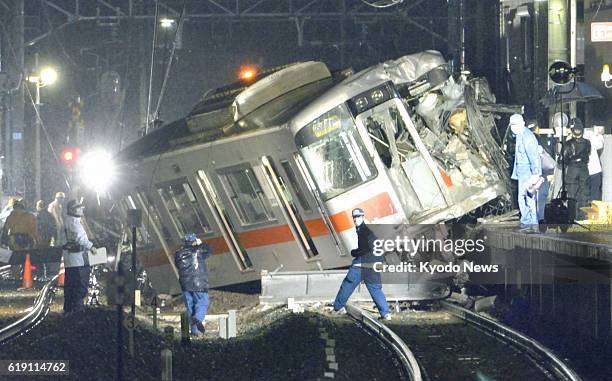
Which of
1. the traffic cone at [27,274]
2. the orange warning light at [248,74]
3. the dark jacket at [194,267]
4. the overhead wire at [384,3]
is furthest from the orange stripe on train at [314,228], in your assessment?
the traffic cone at [27,274]

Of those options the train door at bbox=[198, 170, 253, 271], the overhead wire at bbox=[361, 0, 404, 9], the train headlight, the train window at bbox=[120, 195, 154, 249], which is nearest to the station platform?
the train headlight

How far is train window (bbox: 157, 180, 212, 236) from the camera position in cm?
1911

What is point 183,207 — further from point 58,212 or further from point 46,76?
point 46,76

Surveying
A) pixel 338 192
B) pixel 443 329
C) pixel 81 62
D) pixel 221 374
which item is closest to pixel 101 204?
pixel 338 192

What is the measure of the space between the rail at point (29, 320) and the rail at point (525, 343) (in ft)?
18.0

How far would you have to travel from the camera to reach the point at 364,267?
16.2 meters

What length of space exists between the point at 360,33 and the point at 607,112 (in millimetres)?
14254

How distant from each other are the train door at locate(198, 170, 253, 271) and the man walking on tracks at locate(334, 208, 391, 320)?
2646mm

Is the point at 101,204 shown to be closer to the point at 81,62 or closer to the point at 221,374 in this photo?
the point at 221,374

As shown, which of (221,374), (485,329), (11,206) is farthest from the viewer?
(11,206)

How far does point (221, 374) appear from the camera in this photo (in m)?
12.4

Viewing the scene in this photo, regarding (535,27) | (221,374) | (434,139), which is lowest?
(221,374)

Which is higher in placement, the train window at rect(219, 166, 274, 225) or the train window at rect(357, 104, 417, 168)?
the train window at rect(357, 104, 417, 168)

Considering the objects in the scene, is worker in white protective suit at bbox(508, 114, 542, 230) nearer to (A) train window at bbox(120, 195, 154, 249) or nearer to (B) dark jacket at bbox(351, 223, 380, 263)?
(B) dark jacket at bbox(351, 223, 380, 263)
